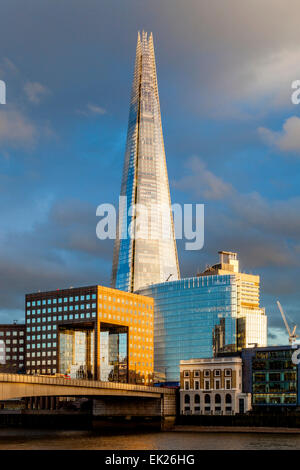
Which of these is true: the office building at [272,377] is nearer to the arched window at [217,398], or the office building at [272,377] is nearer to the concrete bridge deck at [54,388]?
the arched window at [217,398]

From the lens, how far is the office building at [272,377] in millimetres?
190250

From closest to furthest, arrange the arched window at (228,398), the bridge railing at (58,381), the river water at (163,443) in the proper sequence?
1. the river water at (163,443)
2. the bridge railing at (58,381)
3. the arched window at (228,398)

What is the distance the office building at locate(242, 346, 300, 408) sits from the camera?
19025 centimetres

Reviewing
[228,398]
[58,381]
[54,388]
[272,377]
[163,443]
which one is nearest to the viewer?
[163,443]

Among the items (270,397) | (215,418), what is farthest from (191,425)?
(270,397)

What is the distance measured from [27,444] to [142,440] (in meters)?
23.1

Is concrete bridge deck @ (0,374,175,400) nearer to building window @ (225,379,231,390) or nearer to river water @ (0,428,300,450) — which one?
river water @ (0,428,300,450)

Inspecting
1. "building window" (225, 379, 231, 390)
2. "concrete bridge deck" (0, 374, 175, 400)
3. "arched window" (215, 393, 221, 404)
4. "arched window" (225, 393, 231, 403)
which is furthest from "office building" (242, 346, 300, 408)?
"concrete bridge deck" (0, 374, 175, 400)

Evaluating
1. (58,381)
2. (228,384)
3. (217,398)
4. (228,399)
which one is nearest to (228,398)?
(228,399)

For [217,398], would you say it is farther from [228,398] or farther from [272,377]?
[272,377]

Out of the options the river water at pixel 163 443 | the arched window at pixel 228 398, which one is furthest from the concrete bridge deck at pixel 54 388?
the arched window at pixel 228 398

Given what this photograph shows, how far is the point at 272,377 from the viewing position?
194m
